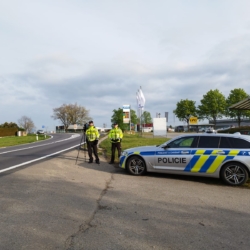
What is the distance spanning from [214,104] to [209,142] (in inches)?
1921

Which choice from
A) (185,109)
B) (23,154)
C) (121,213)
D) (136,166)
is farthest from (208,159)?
(185,109)

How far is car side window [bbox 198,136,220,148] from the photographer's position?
786 cm

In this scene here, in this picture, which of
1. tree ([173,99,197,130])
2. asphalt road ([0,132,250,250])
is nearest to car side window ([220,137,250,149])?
asphalt road ([0,132,250,250])

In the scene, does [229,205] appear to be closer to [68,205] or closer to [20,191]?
[68,205]

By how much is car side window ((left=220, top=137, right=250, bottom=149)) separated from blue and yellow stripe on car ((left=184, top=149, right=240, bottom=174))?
7.7 inches

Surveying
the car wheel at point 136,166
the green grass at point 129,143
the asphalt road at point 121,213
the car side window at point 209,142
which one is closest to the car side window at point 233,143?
the car side window at point 209,142

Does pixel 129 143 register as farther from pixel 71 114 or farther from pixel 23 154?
pixel 71 114

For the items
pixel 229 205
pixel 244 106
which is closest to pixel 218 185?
pixel 229 205

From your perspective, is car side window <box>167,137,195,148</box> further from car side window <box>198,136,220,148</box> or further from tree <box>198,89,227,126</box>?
tree <box>198,89,227,126</box>

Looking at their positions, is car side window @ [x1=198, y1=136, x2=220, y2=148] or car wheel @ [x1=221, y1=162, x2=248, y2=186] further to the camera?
car side window @ [x1=198, y1=136, x2=220, y2=148]

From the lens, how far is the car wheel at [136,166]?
8633 mm

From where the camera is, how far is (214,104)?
54.1 meters

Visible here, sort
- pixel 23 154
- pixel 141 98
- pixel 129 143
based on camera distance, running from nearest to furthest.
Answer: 1. pixel 23 154
2. pixel 129 143
3. pixel 141 98

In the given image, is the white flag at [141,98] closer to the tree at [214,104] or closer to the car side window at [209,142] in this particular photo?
the car side window at [209,142]
